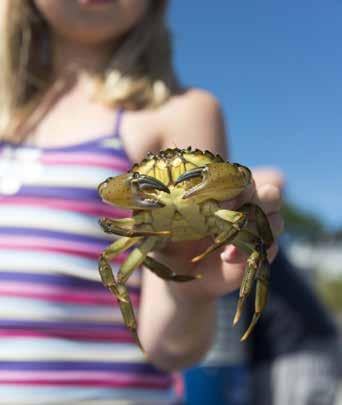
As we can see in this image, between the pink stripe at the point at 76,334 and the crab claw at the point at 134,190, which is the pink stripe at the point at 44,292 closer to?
the pink stripe at the point at 76,334

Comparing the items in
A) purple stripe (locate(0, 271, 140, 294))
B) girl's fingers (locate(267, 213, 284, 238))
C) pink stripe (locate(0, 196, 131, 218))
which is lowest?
purple stripe (locate(0, 271, 140, 294))

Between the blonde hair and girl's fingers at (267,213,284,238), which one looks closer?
girl's fingers at (267,213,284,238)

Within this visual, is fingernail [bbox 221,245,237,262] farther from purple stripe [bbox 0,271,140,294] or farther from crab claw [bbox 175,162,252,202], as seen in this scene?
purple stripe [bbox 0,271,140,294]

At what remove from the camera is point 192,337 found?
6.97 feet

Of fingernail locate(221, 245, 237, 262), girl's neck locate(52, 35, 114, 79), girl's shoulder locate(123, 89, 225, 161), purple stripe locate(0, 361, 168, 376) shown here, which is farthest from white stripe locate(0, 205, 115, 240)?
fingernail locate(221, 245, 237, 262)

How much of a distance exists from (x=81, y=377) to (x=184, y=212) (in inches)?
32.3

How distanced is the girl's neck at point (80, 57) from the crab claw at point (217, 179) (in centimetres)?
121

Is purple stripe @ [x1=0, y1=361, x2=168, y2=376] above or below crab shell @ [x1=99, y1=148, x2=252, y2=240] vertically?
below

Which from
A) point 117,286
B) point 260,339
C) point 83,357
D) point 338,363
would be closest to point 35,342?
point 83,357

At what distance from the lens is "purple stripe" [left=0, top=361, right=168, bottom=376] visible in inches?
81.2

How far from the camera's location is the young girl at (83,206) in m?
2.09

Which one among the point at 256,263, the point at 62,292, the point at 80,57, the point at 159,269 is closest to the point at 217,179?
the point at 256,263

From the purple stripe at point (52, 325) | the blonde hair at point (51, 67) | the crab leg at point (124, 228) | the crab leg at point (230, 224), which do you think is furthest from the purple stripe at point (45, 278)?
the crab leg at point (230, 224)

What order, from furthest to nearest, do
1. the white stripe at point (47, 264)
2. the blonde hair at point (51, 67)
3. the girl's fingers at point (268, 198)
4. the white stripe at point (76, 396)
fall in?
1. the blonde hair at point (51, 67)
2. the white stripe at point (47, 264)
3. the white stripe at point (76, 396)
4. the girl's fingers at point (268, 198)
